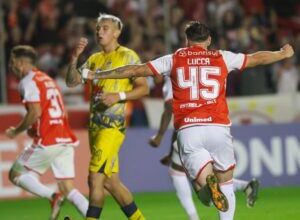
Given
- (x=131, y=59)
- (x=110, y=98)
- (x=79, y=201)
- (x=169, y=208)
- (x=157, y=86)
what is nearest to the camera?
(x=110, y=98)

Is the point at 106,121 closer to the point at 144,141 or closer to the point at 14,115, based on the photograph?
the point at 144,141

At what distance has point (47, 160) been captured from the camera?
484 inches

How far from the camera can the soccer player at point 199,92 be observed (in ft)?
32.4

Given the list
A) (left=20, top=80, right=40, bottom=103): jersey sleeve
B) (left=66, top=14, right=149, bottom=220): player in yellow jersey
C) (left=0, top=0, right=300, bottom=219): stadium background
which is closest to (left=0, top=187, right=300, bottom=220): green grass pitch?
(left=0, top=0, right=300, bottom=219): stadium background

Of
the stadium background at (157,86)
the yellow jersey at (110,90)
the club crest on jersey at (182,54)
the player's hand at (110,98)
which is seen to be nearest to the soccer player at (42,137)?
the yellow jersey at (110,90)

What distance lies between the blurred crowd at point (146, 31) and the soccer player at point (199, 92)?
8758mm

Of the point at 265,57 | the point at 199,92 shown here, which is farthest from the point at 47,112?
the point at 265,57

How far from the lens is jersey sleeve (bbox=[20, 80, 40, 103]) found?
1197 cm

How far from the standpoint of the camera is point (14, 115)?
59.4 feet

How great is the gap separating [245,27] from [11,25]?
14.5 ft

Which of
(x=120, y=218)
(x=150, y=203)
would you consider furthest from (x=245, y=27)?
(x=120, y=218)

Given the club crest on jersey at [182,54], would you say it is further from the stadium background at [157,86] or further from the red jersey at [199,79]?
the stadium background at [157,86]

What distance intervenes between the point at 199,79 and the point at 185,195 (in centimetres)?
228

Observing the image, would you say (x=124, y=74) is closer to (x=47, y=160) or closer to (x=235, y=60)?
(x=235, y=60)
